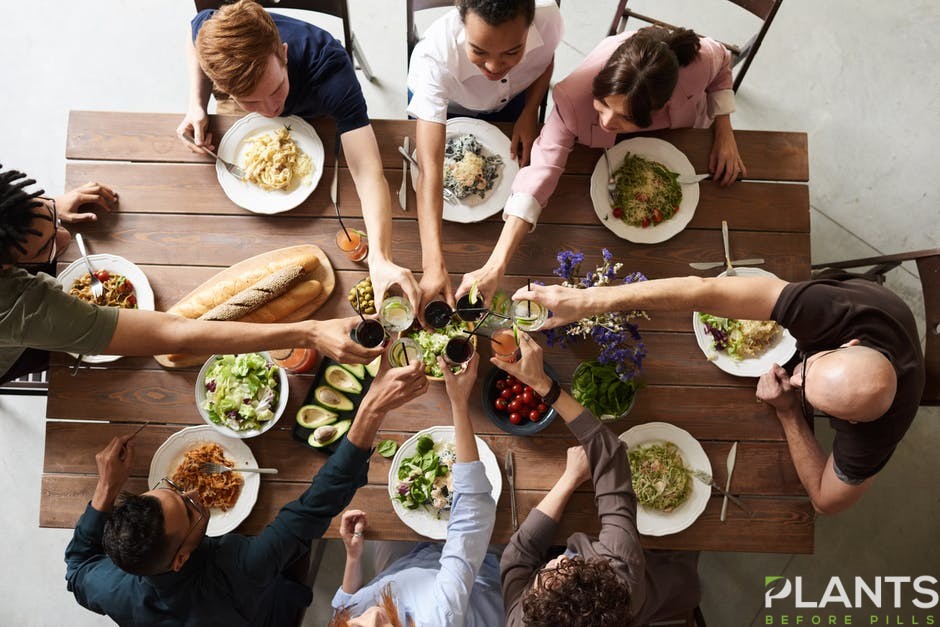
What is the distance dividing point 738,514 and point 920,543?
1.85 meters

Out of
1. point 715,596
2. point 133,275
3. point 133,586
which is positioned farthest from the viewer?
point 715,596

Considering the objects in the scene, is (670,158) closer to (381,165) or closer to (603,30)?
(381,165)

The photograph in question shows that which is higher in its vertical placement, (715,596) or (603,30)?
(603,30)

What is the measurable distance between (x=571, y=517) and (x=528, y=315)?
0.76m

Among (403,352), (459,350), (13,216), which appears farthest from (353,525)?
(13,216)

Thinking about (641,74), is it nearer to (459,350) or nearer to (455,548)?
(459,350)

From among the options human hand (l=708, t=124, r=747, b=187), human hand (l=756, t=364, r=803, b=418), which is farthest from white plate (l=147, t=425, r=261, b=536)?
human hand (l=708, t=124, r=747, b=187)

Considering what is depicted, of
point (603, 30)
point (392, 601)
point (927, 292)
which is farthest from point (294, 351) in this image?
point (603, 30)

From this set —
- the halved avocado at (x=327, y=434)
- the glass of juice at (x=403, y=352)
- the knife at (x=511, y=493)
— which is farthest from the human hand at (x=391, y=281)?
the knife at (x=511, y=493)

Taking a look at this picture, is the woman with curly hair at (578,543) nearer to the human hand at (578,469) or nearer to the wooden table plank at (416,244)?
the human hand at (578,469)

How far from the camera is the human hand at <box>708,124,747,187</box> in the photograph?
235 centimetres

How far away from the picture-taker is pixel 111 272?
7.64 ft

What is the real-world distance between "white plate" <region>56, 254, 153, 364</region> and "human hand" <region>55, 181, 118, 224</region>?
0.15 m

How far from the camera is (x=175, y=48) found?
12.1 feet
